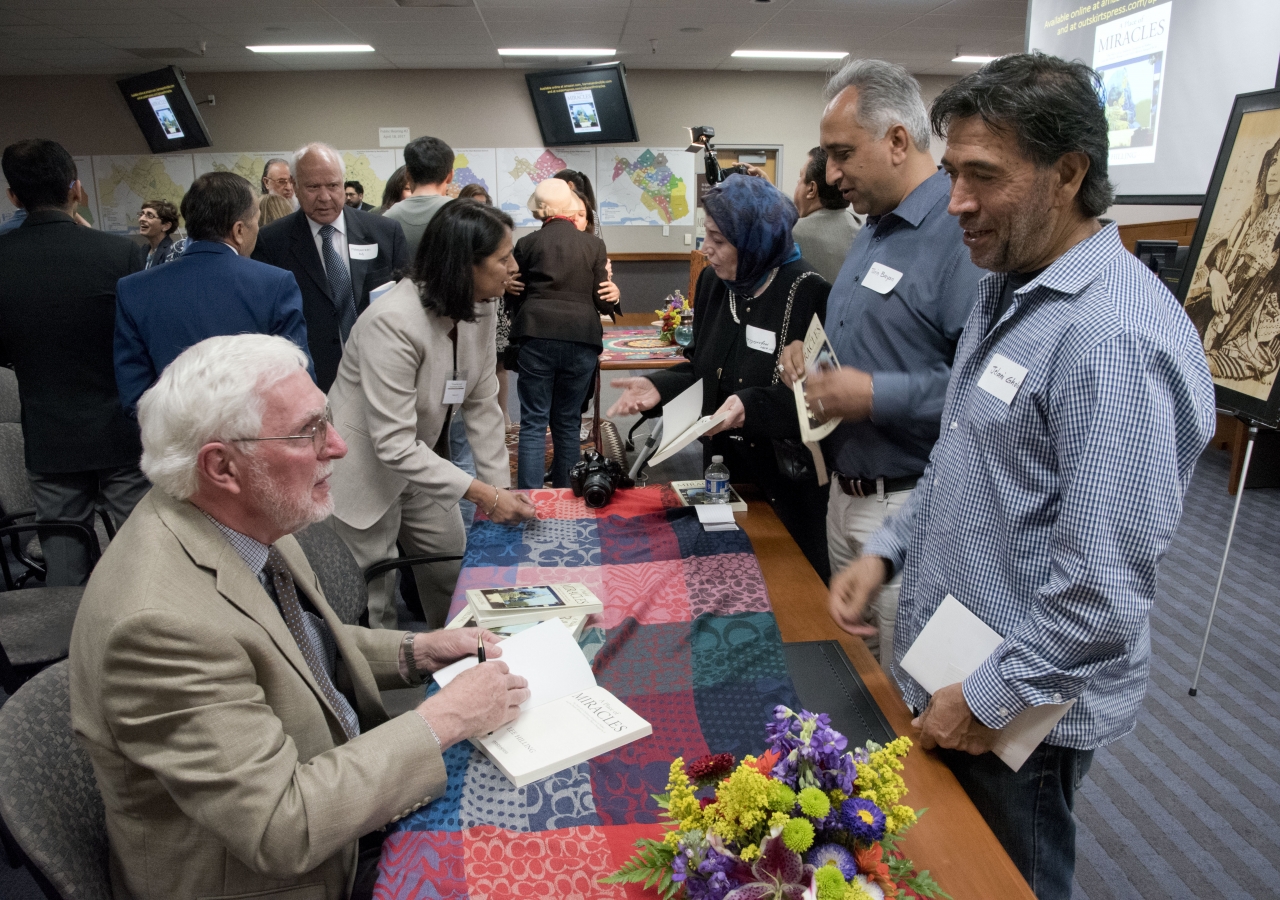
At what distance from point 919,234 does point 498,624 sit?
1.26 m

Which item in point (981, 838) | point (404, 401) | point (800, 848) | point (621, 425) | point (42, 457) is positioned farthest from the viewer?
point (621, 425)

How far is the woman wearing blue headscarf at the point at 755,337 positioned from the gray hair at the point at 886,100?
301mm

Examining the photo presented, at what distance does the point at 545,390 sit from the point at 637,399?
1788 mm

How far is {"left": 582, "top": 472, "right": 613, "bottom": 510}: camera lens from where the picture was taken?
7.30ft

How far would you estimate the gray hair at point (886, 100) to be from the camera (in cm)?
181

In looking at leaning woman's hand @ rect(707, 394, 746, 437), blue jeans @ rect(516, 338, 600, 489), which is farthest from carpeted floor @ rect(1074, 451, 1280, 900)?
blue jeans @ rect(516, 338, 600, 489)

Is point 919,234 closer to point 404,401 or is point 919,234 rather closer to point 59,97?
point 404,401

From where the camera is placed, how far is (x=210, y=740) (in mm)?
985

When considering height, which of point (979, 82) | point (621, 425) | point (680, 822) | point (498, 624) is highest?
point (979, 82)

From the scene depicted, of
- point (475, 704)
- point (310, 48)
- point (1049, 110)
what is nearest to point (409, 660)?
point (475, 704)

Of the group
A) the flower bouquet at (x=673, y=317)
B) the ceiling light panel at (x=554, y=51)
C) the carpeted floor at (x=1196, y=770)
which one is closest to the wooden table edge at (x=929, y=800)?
the carpeted floor at (x=1196, y=770)

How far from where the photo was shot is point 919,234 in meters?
1.80

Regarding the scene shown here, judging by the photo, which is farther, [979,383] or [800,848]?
[979,383]

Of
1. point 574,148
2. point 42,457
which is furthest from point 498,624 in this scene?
point 574,148
